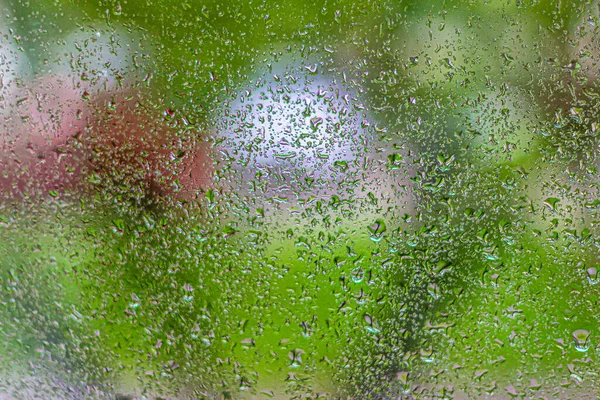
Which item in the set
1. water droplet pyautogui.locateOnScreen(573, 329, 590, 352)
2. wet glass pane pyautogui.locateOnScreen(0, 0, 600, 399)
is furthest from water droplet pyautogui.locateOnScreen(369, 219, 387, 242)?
water droplet pyautogui.locateOnScreen(573, 329, 590, 352)

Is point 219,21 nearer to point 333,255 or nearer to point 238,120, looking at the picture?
point 238,120

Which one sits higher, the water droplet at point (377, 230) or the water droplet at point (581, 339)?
the water droplet at point (377, 230)

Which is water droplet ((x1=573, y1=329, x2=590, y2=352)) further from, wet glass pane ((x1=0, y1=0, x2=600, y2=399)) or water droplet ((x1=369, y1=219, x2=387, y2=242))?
water droplet ((x1=369, y1=219, x2=387, y2=242))

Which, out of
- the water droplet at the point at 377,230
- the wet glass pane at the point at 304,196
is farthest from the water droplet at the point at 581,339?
the water droplet at the point at 377,230

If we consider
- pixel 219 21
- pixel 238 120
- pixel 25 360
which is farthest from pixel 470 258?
pixel 25 360

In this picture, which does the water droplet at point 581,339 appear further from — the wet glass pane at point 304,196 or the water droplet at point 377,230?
the water droplet at point 377,230

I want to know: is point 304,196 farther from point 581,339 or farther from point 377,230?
point 581,339

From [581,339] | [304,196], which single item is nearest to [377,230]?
[304,196]

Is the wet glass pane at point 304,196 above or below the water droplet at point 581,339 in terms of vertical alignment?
above
